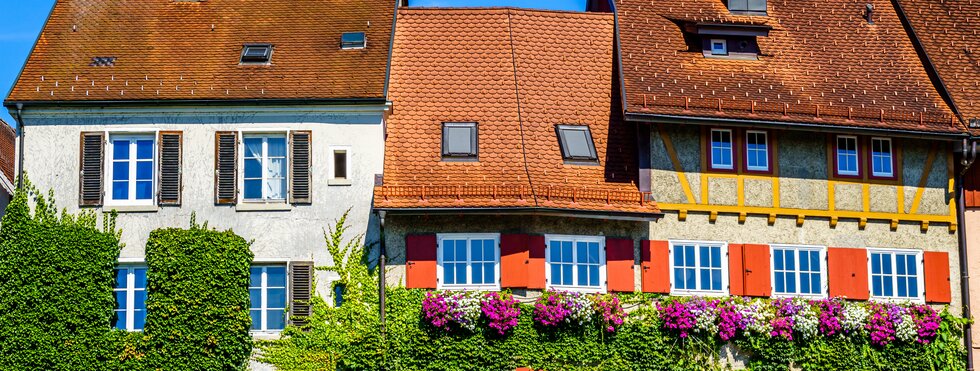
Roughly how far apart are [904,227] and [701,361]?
18.3 feet

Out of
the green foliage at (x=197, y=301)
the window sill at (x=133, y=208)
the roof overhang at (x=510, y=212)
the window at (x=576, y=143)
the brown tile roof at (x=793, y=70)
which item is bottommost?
the green foliage at (x=197, y=301)

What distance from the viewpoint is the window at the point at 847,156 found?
37875 millimetres

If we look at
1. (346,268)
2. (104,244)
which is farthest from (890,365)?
(104,244)

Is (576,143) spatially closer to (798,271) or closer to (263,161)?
(798,271)

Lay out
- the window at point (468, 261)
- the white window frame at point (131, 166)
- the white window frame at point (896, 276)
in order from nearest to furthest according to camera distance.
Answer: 1. the window at point (468, 261)
2. the white window frame at point (131, 166)
3. the white window frame at point (896, 276)

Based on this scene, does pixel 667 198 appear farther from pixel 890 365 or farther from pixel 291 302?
pixel 291 302

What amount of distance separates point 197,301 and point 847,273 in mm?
13265

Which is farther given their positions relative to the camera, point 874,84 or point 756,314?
point 874,84

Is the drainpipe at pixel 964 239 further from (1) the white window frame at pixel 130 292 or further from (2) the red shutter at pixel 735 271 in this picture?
(1) the white window frame at pixel 130 292

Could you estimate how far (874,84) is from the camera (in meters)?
39.3

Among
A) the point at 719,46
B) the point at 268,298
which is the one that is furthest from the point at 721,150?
the point at 268,298

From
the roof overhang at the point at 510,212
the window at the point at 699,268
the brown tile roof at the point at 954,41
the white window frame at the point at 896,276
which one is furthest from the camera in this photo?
the brown tile roof at the point at 954,41

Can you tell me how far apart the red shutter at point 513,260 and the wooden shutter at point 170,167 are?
6511 mm

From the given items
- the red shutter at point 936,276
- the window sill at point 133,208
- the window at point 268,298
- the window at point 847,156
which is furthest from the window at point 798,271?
the window sill at point 133,208
